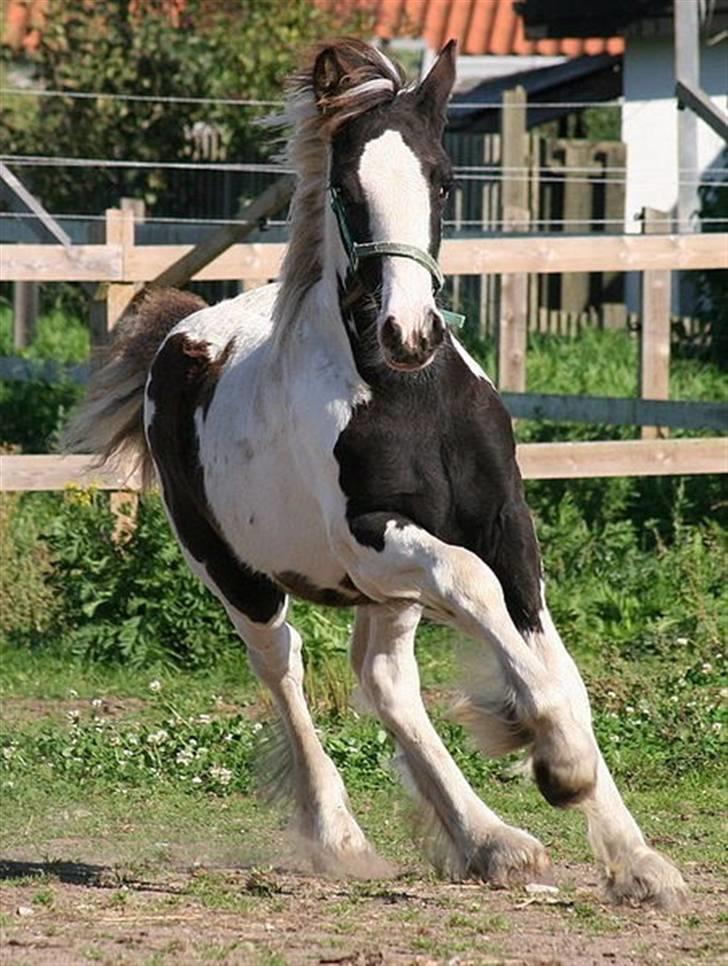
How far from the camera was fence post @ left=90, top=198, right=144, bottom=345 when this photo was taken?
10.3 metres

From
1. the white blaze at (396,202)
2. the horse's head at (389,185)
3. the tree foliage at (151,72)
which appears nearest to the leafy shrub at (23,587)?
the horse's head at (389,185)

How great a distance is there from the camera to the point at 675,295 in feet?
64.1

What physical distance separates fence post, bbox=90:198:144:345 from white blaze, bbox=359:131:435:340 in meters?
4.94

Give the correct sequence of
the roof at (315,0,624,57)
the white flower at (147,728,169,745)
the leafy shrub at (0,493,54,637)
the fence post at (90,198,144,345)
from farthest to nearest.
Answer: the roof at (315,0,624,57) → the fence post at (90,198,144,345) → the leafy shrub at (0,493,54,637) → the white flower at (147,728,169,745)

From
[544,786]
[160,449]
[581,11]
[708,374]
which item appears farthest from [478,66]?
[544,786]

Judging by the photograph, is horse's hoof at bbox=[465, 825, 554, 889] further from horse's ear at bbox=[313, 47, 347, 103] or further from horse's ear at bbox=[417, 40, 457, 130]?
horse's ear at bbox=[313, 47, 347, 103]

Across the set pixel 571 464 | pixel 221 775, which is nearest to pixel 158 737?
pixel 221 775

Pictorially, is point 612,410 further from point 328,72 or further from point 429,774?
point 328,72

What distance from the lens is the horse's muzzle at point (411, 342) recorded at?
509 cm

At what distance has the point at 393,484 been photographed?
5496 millimetres

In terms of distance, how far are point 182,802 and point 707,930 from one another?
2.75m

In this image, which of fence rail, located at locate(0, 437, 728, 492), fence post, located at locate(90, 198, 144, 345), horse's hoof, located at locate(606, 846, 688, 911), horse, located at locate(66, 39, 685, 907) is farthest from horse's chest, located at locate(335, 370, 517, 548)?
fence post, located at locate(90, 198, 144, 345)

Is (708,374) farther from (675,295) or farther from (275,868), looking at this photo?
(275,868)

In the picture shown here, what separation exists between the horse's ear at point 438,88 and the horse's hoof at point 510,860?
6.32 ft
